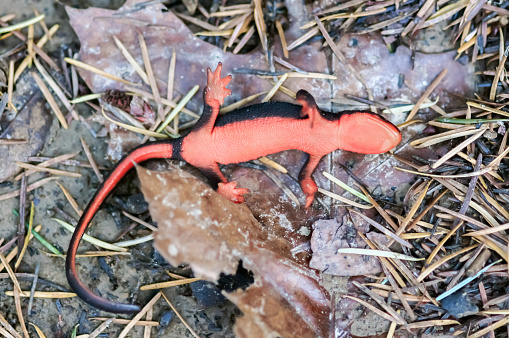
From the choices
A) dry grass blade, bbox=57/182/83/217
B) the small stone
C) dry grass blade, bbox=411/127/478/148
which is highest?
dry grass blade, bbox=411/127/478/148

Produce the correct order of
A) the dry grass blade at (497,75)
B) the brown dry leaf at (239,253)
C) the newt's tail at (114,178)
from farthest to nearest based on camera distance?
the dry grass blade at (497,75), the newt's tail at (114,178), the brown dry leaf at (239,253)

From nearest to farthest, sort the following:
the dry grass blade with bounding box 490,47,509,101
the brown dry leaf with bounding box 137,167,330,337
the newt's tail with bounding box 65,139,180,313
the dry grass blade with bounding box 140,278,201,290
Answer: the brown dry leaf with bounding box 137,167,330,337
the newt's tail with bounding box 65,139,180,313
the dry grass blade with bounding box 490,47,509,101
the dry grass blade with bounding box 140,278,201,290

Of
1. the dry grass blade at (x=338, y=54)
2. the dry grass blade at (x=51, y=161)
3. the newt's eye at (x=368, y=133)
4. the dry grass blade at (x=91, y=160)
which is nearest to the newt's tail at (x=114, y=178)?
the dry grass blade at (x=91, y=160)

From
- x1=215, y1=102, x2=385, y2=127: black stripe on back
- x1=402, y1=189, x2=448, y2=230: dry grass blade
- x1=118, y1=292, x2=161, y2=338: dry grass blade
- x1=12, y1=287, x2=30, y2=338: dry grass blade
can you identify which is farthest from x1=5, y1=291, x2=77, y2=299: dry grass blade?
x1=402, y1=189, x2=448, y2=230: dry grass blade

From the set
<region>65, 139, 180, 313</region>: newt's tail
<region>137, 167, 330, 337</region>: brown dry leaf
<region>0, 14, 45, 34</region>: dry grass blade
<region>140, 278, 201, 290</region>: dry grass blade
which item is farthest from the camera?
<region>0, 14, 45, 34</region>: dry grass blade

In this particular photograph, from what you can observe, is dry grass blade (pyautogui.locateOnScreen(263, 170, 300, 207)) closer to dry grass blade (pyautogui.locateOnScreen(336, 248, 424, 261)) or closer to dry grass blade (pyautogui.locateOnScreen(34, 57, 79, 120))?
dry grass blade (pyautogui.locateOnScreen(336, 248, 424, 261))

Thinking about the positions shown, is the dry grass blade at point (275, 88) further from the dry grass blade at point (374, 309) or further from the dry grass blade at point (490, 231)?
the dry grass blade at point (490, 231)

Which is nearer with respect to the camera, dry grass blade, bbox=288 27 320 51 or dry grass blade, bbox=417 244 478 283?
dry grass blade, bbox=417 244 478 283
